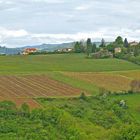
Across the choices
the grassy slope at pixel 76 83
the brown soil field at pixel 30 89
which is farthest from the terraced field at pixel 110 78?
the brown soil field at pixel 30 89

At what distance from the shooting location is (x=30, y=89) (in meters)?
68.6

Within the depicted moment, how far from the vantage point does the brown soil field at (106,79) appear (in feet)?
249

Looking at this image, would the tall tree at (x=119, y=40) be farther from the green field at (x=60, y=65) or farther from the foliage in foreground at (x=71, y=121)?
the foliage in foreground at (x=71, y=121)

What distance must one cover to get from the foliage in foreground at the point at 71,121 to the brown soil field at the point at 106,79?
37.6ft

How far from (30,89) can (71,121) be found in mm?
21631

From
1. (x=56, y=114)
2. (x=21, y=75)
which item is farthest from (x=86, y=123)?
(x=21, y=75)

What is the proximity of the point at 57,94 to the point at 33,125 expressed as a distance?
63.4 ft

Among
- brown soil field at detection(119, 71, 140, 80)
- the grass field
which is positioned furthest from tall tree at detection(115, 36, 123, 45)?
brown soil field at detection(119, 71, 140, 80)

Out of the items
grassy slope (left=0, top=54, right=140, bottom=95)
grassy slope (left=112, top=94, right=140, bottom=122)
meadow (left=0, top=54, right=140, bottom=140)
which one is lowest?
grassy slope (left=112, top=94, right=140, bottom=122)

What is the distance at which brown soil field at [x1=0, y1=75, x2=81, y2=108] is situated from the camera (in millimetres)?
61625

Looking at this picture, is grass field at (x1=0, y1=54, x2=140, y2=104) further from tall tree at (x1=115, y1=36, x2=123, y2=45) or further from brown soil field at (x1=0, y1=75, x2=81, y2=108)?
tall tree at (x1=115, y1=36, x2=123, y2=45)

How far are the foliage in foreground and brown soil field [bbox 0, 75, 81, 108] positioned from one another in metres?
2.74

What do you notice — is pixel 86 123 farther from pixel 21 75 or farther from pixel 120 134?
pixel 21 75

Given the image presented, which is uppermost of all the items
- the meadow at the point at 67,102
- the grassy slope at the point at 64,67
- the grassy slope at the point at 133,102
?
the grassy slope at the point at 64,67
